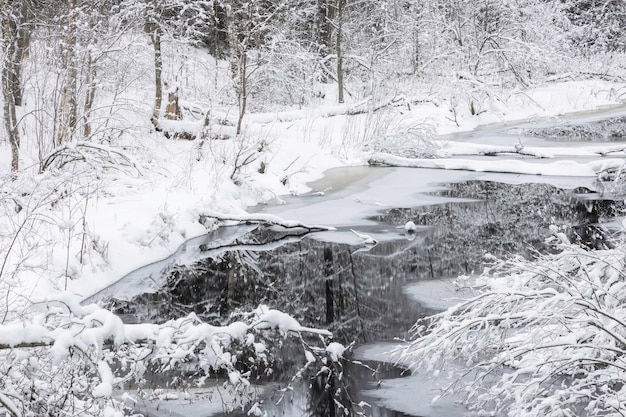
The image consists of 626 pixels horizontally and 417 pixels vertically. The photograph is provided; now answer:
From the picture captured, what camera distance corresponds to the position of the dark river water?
5191 millimetres

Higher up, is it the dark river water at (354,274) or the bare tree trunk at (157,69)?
the bare tree trunk at (157,69)

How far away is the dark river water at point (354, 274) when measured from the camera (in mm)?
5191

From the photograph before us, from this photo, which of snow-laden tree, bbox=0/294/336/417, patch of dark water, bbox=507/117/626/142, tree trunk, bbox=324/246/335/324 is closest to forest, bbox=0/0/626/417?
snow-laden tree, bbox=0/294/336/417

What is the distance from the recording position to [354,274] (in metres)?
7.75

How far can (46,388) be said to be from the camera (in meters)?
3.21

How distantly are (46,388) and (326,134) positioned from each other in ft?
47.4

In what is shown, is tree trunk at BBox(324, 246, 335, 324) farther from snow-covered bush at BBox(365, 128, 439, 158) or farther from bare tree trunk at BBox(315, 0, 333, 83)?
bare tree trunk at BBox(315, 0, 333, 83)

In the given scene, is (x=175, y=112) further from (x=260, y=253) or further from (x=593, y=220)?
(x=593, y=220)

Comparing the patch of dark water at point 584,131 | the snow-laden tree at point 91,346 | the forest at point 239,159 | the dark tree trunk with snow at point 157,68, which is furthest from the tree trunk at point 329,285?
the patch of dark water at point 584,131

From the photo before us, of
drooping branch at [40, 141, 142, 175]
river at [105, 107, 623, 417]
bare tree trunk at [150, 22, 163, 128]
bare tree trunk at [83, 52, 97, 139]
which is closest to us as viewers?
river at [105, 107, 623, 417]

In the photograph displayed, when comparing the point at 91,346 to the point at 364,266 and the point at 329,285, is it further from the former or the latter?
the point at 364,266

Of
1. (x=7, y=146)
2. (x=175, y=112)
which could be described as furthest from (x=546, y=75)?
(x=7, y=146)

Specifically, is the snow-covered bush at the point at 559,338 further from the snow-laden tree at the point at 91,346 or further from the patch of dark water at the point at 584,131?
the patch of dark water at the point at 584,131

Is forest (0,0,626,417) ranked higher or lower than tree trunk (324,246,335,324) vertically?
higher
